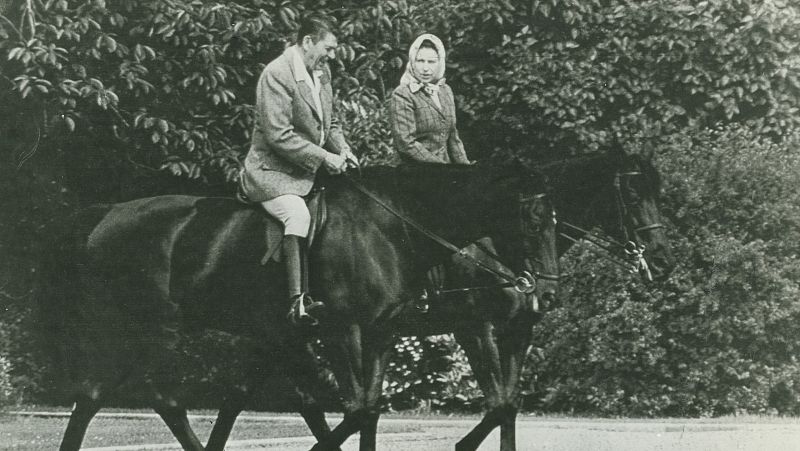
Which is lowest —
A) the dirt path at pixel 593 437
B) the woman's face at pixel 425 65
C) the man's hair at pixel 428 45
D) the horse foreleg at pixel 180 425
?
the dirt path at pixel 593 437

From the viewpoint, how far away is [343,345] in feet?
24.4

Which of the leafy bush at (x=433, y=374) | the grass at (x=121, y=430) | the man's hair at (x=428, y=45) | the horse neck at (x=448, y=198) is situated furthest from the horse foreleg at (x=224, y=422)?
the leafy bush at (x=433, y=374)

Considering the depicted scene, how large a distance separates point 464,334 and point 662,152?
533 cm

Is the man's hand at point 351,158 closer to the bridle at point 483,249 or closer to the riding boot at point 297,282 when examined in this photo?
the bridle at point 483,249

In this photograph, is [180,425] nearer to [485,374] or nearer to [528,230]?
[485,374]

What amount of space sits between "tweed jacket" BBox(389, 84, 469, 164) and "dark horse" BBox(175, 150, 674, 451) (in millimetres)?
831

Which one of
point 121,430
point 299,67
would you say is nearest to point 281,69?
point 299,67

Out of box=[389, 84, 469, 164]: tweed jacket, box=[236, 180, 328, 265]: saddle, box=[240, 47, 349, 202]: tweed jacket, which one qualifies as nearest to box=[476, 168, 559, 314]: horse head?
box=[236, 180, 328, 265]: saddle

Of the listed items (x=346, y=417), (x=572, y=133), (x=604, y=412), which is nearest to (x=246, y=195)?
(x=346, y=417)

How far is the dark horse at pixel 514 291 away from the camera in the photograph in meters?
8.45

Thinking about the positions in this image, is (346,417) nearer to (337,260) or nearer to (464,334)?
(337,260)

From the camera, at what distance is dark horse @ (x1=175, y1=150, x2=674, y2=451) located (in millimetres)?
8453

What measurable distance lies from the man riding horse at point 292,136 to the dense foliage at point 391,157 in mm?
3734

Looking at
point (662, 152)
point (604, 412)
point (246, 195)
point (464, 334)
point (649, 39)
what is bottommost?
point (604, 412)
